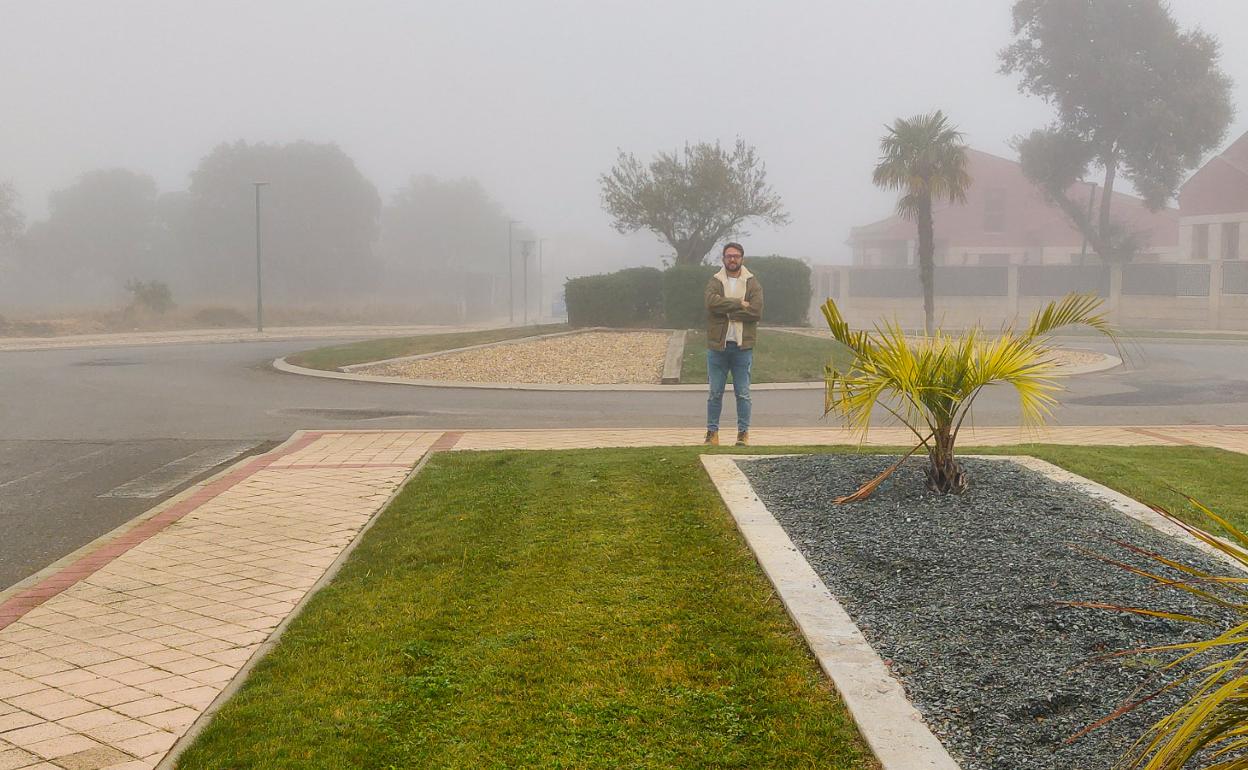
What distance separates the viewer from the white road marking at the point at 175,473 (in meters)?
8.37

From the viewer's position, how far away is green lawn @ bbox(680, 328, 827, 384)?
1817 cm

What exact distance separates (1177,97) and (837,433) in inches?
1821

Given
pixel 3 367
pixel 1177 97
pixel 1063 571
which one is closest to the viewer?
pixel 1063 571

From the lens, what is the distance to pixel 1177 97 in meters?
48.3

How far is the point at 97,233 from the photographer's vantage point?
88.7m

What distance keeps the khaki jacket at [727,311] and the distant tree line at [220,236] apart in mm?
73608

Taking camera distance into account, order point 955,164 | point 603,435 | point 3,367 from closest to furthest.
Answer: point 603,435
point 3,367
point 955,164

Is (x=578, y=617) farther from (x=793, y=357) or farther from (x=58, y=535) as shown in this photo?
(x=793, y=357)

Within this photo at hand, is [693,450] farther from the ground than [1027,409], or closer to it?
closer to it

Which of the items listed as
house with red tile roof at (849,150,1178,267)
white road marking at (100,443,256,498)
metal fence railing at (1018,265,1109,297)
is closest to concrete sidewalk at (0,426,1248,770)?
white road marking at (100,443,256,498)

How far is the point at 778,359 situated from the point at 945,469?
45.5ft

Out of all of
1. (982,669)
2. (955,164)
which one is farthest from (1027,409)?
(955,164)

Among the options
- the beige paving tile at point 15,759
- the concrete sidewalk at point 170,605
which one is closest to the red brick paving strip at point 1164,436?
the concrete sidewalk at point 170,605

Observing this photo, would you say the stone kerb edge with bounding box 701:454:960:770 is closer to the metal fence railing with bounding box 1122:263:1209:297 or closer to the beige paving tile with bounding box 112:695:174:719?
the beige paving tile with bounding box 112:695:174:719
